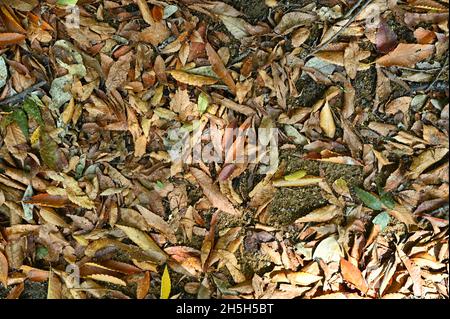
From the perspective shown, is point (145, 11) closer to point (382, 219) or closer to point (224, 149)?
point (224, 149)

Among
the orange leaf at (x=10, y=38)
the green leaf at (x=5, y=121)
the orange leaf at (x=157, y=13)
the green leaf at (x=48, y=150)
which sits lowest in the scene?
the green leaf at (x=48, y=150)

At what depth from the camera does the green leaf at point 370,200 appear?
186 cm

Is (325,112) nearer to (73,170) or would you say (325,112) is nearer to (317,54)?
(317,54)

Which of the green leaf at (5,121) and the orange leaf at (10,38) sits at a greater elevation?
the orange leaf at (10,38)

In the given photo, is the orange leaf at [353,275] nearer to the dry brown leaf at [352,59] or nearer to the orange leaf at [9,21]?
the dry brown leaf at [352,59]

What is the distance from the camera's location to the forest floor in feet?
6.01

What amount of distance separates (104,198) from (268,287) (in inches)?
25.6

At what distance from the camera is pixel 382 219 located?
1850mm

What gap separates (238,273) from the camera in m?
1.84

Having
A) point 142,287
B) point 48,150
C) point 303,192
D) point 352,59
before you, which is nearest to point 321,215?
point 303,192

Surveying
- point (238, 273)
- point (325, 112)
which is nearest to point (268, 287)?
point (238, 273)

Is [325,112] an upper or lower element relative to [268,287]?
upper

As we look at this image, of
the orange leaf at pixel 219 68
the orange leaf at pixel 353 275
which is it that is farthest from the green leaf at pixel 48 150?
the orange leaf at pixel 353 275

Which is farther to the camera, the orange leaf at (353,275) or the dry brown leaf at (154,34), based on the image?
the dry brown leaf at (154,34)
